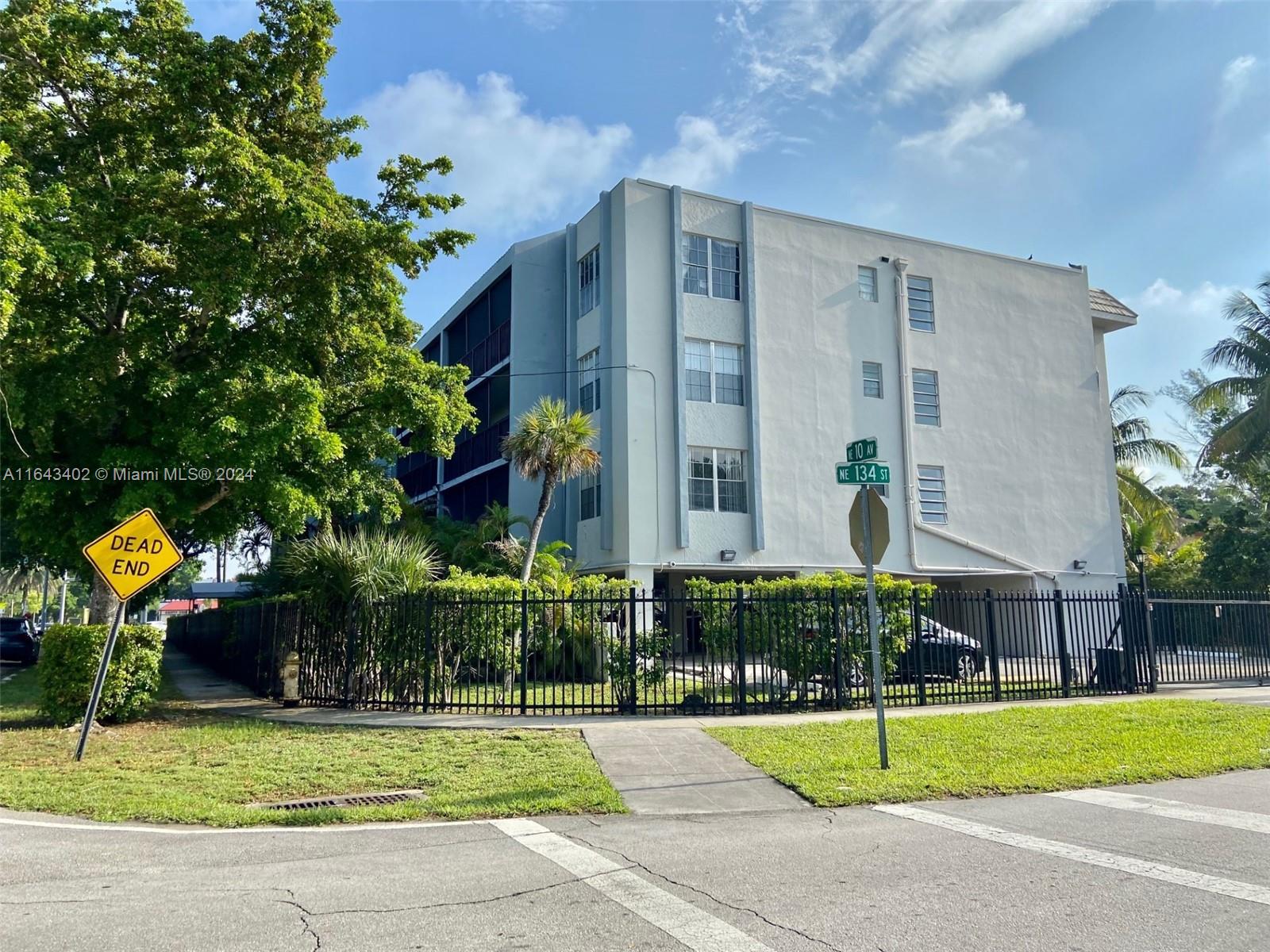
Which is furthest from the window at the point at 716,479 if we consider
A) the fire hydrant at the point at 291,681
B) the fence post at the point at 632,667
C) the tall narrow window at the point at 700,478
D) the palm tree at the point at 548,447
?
the fire hydrant at the point at 291,681

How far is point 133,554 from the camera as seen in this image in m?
11.3

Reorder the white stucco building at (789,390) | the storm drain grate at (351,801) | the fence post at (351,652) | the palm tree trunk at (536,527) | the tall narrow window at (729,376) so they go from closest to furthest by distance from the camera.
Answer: the storm drain grate at (351,801), the fence post at (351,652), the palm tree trunk at (536,527), the white stucco building at (789,390), the tall narrow window at (729,376)

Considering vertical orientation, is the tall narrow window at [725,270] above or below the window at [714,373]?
above

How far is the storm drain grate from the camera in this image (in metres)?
8.24

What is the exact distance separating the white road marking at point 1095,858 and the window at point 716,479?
15956mm

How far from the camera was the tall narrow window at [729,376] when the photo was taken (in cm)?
2444

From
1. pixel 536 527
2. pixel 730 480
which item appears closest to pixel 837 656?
pixel 536 527

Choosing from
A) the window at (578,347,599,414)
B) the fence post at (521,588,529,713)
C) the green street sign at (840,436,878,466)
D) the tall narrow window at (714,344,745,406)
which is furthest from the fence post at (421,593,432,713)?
the tall narrow window at (714,344,745,406)

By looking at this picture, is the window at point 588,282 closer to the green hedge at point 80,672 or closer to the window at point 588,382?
the window at point 588,382

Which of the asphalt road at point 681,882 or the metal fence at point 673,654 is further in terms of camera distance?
the metal fence at point 673,654

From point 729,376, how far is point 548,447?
6450 mm

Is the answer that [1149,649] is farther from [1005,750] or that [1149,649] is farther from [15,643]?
[15,643]

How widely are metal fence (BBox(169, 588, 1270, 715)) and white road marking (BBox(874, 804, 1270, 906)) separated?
608 centimetres

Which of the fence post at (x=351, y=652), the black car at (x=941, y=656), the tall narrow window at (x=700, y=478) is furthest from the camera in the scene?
the tall narrow window at (x=700, y=478)
